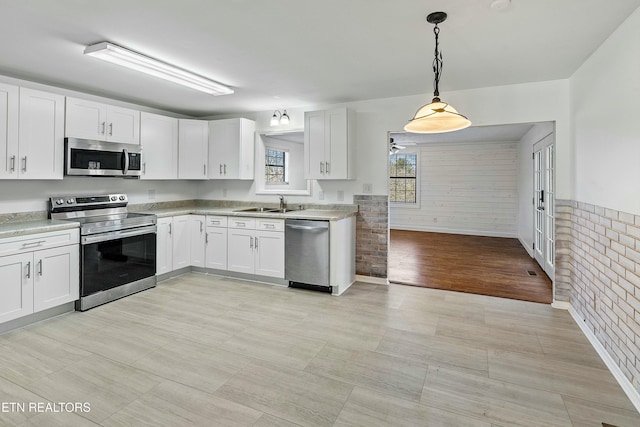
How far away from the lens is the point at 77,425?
188cm

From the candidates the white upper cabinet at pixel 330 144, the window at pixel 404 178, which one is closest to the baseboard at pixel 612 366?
the white upper cabinet at pixel 330 144

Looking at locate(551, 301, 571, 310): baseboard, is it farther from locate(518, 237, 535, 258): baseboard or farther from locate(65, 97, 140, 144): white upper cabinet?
locate(65, 97, 140, 144): white upper cabinet

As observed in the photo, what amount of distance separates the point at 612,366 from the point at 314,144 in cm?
359

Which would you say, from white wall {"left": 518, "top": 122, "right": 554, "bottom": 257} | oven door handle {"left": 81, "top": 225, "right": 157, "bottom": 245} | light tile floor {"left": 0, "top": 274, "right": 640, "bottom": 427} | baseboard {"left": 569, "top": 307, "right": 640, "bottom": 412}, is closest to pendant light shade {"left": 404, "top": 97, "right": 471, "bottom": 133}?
light tile floor {"left": 0, "top": 274, "right": 640, "bottom": 427}

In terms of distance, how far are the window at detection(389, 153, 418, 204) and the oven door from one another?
6.93 meters

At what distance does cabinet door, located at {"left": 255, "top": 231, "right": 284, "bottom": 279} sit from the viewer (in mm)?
4348

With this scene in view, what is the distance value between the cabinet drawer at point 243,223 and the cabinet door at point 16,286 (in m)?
2.10

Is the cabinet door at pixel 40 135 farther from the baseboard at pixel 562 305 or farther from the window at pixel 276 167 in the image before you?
Answer: the baseboard at pixel 562 305

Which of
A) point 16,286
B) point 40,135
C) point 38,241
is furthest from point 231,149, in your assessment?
point 16,286

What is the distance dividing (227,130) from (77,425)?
4.01m

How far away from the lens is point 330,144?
14.5 ft

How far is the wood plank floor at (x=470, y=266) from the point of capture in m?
4.36

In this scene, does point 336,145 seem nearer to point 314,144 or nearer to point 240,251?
point 314,144

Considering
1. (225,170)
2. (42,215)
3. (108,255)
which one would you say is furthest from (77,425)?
(225,170)
